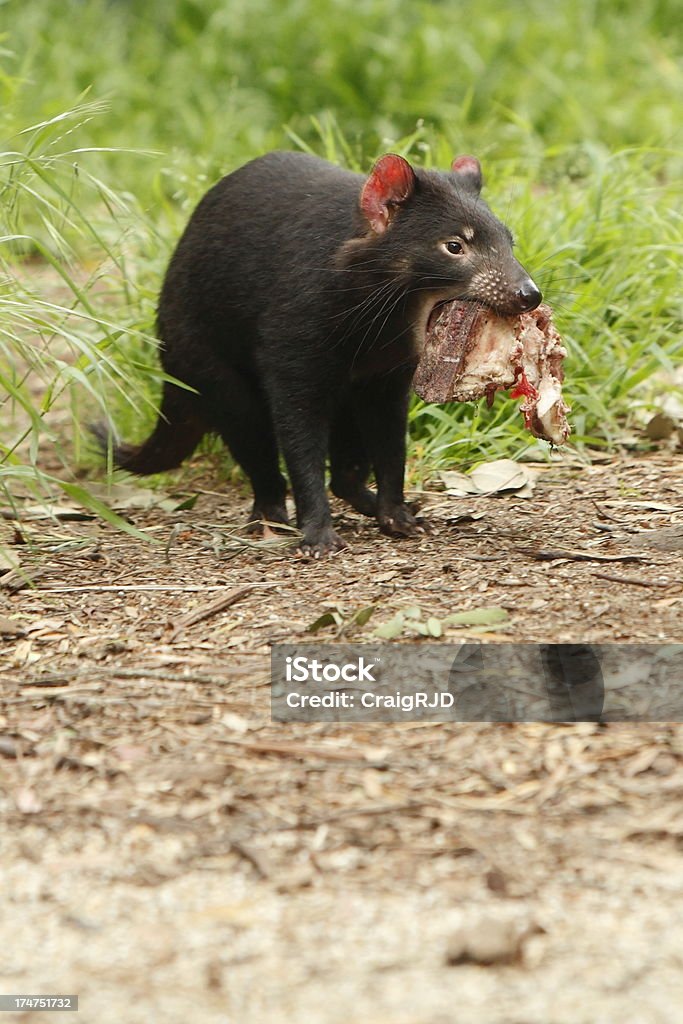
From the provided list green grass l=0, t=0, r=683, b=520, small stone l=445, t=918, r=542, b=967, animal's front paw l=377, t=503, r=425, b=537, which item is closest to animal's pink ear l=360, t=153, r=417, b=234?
green grass l=0, t=0, r=683, b=520

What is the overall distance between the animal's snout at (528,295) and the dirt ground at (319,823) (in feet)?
2.04

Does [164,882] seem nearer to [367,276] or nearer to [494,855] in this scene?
[494,855]

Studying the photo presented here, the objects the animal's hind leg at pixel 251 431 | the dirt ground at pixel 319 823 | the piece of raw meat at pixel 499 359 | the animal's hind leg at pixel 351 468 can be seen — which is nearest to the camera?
the dirt ground at pixel 319 823

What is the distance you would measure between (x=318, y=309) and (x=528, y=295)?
0.62m

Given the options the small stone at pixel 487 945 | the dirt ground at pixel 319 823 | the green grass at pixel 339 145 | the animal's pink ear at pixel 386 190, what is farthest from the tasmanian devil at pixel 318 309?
the small stone at pixel 487 945

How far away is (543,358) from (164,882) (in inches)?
75.3

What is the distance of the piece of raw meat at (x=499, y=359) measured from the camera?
358 cm

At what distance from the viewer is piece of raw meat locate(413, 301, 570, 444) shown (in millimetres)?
3578

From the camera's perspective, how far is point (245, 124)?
24.2ft

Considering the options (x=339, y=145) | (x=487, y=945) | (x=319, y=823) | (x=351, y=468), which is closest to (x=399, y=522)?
(x=351, y=468)

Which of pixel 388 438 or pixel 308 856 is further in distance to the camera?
pixel 388 438

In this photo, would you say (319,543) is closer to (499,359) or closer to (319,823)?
(499,359)

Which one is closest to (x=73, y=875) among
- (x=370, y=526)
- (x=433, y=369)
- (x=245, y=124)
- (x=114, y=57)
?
(x=433, y=369)

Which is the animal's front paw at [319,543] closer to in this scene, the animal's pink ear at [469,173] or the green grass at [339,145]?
the green grass at [339,145]
